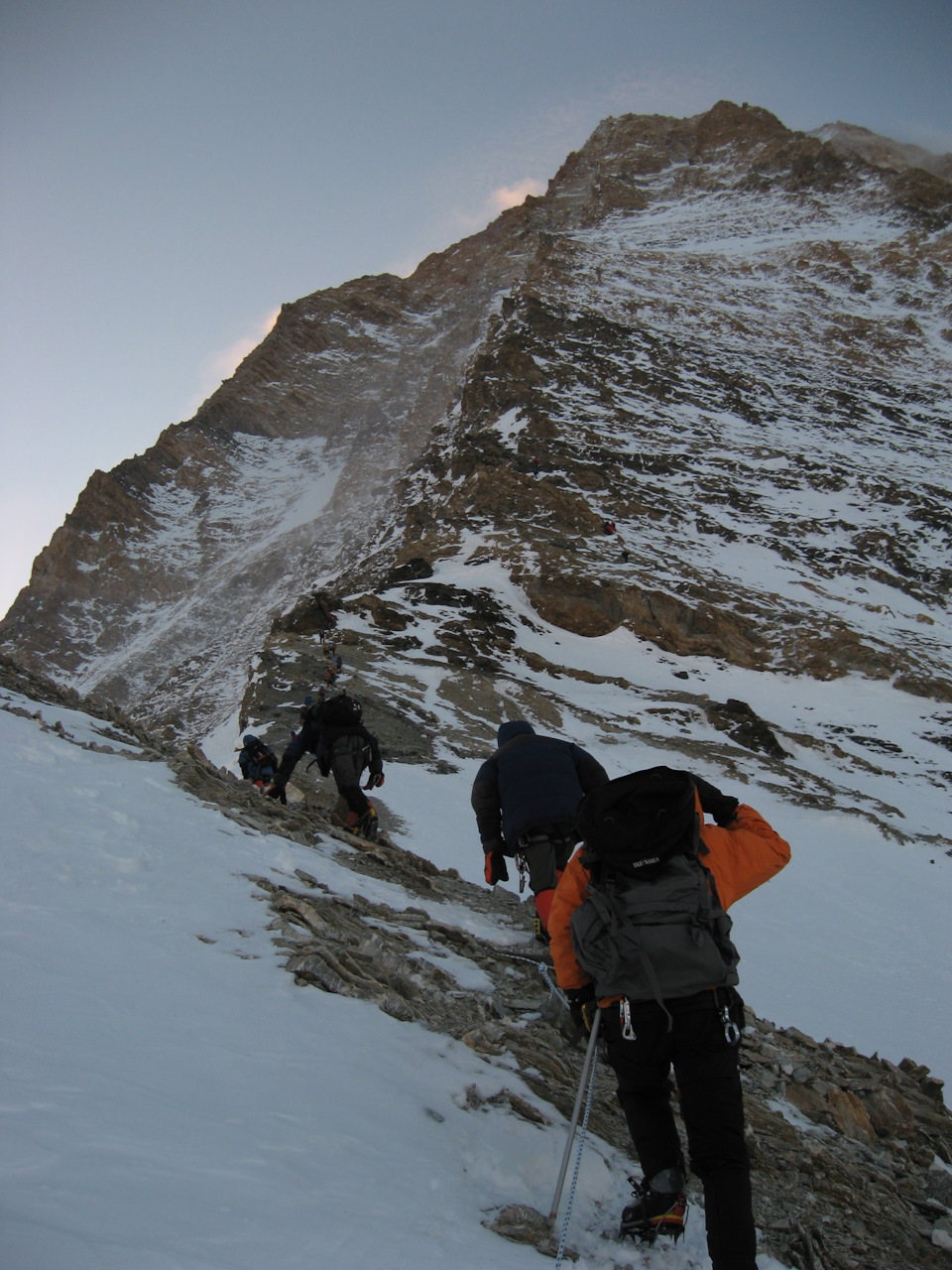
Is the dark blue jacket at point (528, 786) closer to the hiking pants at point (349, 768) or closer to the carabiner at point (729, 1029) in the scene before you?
the carabiner at point (729, 1029)

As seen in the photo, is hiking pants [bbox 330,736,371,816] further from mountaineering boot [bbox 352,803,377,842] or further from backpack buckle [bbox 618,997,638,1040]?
backpack buckle [bbox 618,997,638,1040]

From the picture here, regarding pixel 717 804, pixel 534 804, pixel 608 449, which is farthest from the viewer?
pixel 608 449

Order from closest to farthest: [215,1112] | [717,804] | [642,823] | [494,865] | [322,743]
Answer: [215,1112] < [642,823] < [717,804] < [494,865] < [322,743]

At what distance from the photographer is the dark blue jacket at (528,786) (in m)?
4.21

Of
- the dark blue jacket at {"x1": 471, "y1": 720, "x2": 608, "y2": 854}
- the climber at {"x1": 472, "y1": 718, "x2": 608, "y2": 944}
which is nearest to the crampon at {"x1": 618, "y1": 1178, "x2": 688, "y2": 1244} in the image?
the climber at {"x1": 472, "y1": 718, "x2": 608, "y2": 944}

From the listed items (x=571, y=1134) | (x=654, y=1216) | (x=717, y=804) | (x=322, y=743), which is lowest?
(x=654, y=1216)

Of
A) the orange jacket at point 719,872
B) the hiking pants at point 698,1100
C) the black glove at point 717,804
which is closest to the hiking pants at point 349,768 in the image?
the orange jacket at point 719,872

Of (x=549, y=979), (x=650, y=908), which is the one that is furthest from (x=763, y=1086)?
(x=650, y=908)

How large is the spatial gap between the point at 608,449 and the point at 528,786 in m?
42.2

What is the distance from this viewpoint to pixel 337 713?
25.4ft

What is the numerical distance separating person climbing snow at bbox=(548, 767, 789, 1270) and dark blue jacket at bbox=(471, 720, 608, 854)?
1.42m

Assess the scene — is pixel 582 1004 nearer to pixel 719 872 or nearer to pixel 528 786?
pixel 719 872

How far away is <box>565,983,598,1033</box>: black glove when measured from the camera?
2.77m

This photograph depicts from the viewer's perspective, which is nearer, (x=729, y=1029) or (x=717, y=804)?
(x=729, y=1029)
